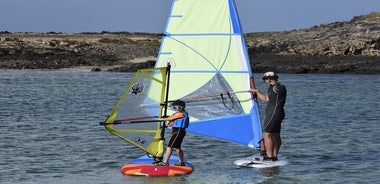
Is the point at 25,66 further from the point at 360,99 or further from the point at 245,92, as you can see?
the point at 245,92

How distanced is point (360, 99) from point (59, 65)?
31.3 metres

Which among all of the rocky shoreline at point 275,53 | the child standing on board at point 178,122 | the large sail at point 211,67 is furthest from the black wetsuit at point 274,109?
the rocky shoreline at point 275,53

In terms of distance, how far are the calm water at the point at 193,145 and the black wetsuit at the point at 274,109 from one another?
0.78 metres

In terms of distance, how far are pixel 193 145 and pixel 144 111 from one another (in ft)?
15.9

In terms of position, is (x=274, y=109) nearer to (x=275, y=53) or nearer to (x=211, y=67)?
(x=211, y=67)

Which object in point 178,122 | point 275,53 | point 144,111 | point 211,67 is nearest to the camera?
point 178,122

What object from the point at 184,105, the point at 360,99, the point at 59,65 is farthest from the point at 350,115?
the point at 59,65

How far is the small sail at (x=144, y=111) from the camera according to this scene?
46.5ft

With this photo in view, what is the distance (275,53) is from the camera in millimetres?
59594

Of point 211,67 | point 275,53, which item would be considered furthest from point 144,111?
point 275,53

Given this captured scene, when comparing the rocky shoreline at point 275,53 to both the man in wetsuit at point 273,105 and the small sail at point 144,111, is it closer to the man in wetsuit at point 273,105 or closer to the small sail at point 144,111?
the man in wetsuit at point 273,105

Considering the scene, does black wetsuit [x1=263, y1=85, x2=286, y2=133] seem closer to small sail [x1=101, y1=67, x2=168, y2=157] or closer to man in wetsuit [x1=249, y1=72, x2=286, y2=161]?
man in wetsuit [x1=249, y1=72, x2=286, y2=161]

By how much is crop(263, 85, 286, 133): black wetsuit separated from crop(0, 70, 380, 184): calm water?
30.8 inches

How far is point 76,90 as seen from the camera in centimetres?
4222
